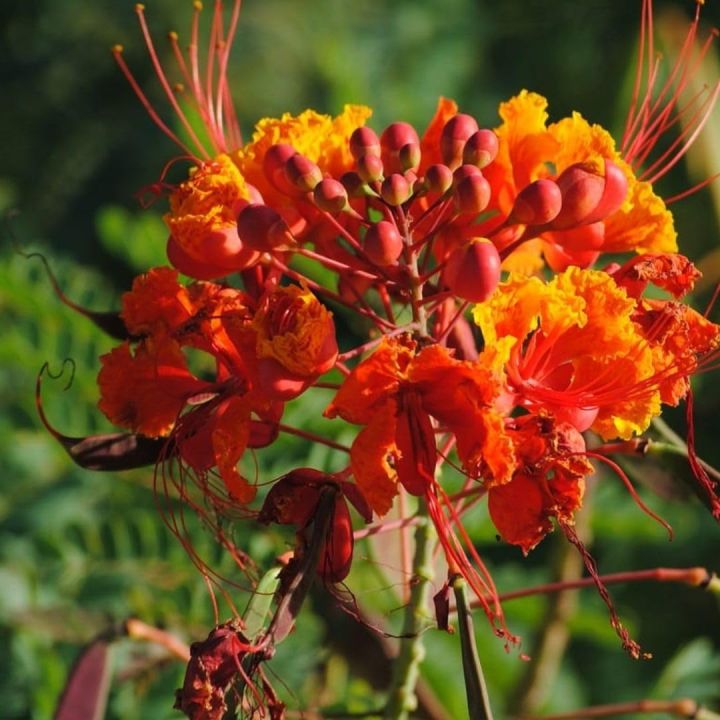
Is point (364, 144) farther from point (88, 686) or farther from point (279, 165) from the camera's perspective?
point (88, 686)

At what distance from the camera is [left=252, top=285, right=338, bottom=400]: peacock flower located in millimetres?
1495

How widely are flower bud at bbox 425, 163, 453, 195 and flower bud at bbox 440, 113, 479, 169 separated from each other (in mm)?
45

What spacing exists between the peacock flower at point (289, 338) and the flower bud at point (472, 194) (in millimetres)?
217

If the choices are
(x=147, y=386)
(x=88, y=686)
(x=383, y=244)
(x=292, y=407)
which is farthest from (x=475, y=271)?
(x=292, y=407)

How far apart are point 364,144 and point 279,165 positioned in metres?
0.11

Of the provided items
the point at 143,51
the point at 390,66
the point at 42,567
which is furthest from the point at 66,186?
the point at 42,567

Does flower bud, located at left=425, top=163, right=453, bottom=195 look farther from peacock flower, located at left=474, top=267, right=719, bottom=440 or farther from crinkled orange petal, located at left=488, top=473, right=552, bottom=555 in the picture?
crinkled orange petal, located at left=488, top=473, right=552, bottom=555

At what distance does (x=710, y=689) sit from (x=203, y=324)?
54.7 inches

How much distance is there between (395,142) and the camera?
1.65 m

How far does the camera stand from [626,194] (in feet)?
5.44

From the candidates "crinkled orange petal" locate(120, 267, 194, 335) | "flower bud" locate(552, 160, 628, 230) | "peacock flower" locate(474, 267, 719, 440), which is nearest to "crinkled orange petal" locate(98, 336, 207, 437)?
"crinkled orange petal" locate(120, 267, 194, 335)

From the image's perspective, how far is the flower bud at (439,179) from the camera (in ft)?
5.21

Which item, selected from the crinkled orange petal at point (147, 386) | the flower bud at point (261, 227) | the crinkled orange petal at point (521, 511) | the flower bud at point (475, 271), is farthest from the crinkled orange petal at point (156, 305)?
the crinkled orange petal at point (521, 511)

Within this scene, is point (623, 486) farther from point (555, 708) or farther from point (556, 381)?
point (556, 381)
